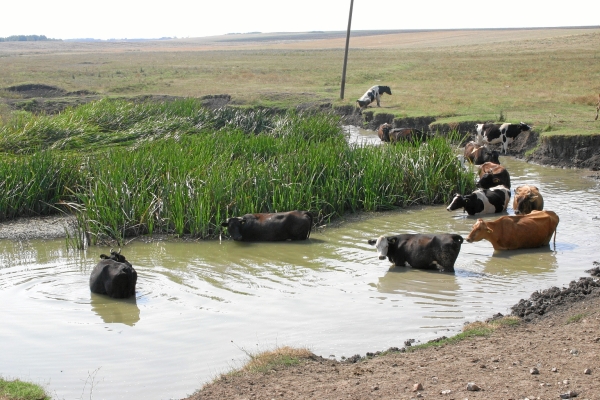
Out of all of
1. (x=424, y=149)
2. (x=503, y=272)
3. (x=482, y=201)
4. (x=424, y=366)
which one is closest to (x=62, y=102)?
(x=424, y=149)

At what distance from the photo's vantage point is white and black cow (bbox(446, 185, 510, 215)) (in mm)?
13508

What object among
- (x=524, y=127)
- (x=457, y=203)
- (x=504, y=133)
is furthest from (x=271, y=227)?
(x=524, y=127)

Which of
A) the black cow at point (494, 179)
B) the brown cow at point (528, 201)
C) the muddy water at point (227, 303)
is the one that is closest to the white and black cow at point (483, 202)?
the brown cow at point (528, 201)

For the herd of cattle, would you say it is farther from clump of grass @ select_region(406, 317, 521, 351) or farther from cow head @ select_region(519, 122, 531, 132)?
cow head @ select_region(519, 122, 531, 132)

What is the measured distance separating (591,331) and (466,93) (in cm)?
2805

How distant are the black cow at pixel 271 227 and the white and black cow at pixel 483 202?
126 inches

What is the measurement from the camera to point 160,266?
10.5 meters

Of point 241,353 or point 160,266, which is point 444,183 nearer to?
point 160,266

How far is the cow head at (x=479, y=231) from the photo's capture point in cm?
1080

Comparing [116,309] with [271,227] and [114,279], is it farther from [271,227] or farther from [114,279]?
[271,227]

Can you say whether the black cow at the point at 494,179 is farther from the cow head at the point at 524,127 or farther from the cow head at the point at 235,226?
the cow head at the point at 235,226

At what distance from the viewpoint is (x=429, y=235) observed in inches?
393

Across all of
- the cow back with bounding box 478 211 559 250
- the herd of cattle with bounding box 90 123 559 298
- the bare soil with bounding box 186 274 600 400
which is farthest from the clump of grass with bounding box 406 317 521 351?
the cow back with bounding box 478 211 559 250

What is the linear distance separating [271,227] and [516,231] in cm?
379
